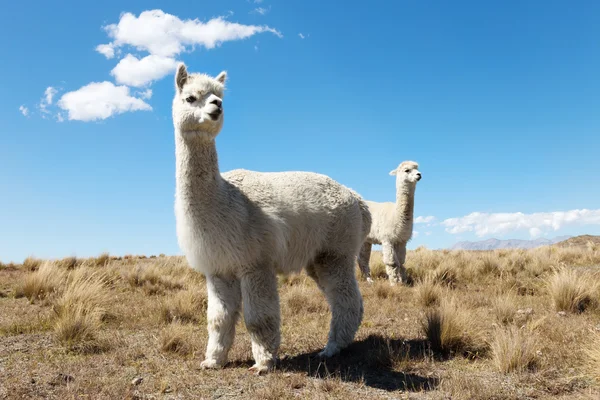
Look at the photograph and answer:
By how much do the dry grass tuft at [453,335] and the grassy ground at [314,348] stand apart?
0.05 feet

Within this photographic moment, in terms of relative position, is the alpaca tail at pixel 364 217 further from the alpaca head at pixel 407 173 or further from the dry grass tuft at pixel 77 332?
the alpaca head at pixel 407 173

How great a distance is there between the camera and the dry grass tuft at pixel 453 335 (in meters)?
5.61

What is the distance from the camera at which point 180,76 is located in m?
4.74

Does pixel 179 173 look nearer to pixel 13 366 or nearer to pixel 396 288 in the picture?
pixel 13 366

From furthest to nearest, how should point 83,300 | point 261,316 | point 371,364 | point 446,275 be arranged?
point 446,275 < point 83,300 < point 371,364 < point 261,316

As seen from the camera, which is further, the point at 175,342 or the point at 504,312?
the point at 504,312

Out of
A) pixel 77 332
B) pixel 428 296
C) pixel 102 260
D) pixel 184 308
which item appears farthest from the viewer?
pixel 102 260

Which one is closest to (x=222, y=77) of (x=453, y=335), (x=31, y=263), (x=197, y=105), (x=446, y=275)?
(x=197, y=105)

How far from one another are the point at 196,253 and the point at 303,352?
2.05 m

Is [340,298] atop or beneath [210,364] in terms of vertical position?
atop

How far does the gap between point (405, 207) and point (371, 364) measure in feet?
21.1

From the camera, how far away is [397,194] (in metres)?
11.4

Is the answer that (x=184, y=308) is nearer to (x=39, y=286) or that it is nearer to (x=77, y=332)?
(x=77, y=332)

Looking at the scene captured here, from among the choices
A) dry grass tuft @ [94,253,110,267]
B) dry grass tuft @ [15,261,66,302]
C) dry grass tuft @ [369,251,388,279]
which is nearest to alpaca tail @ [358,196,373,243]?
dry grass tuft @ [15,261,66,302]
